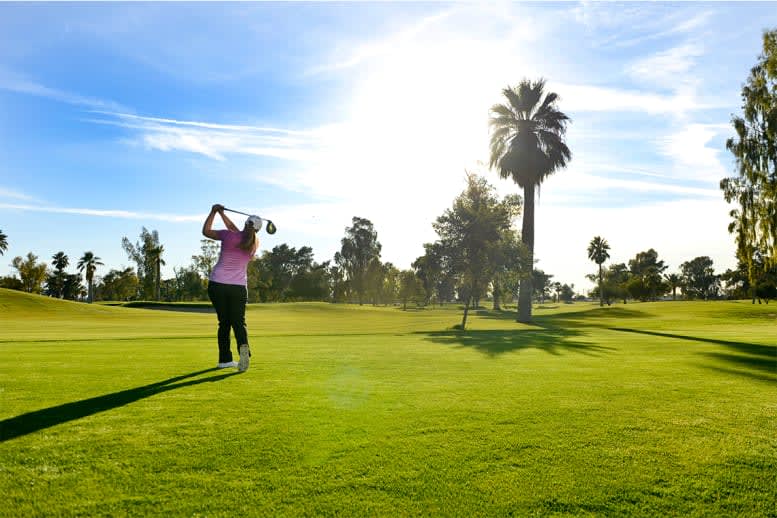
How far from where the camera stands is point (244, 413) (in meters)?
5.22

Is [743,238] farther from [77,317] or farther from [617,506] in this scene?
[77,317]

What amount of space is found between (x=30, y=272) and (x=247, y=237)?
124573 mm

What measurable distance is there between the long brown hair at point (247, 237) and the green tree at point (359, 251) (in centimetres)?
10701

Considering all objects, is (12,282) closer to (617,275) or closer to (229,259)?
(229,259)

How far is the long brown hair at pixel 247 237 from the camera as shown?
28.5 ft

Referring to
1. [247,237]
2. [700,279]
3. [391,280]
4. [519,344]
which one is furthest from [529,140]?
[700,279]

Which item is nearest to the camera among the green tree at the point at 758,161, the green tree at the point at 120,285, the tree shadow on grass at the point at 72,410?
the tree shadow on grass at the point at 72,410

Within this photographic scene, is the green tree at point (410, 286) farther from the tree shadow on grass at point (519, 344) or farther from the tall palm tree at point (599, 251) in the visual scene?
the tree shadow on grass at point (519, 344)

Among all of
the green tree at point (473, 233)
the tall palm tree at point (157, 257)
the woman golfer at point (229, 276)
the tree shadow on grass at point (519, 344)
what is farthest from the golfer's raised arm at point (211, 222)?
the tall palm tree at point (157, 257)

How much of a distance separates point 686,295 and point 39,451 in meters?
190

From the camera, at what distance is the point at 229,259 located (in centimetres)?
871

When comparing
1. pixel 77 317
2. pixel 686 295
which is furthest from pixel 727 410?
pixel 686 295

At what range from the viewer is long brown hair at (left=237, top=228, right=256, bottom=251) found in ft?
28.5

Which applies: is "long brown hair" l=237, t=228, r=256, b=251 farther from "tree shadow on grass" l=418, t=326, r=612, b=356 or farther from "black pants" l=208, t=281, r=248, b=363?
"tree shadow on grass" l=418, t=326, r=612, b=356
